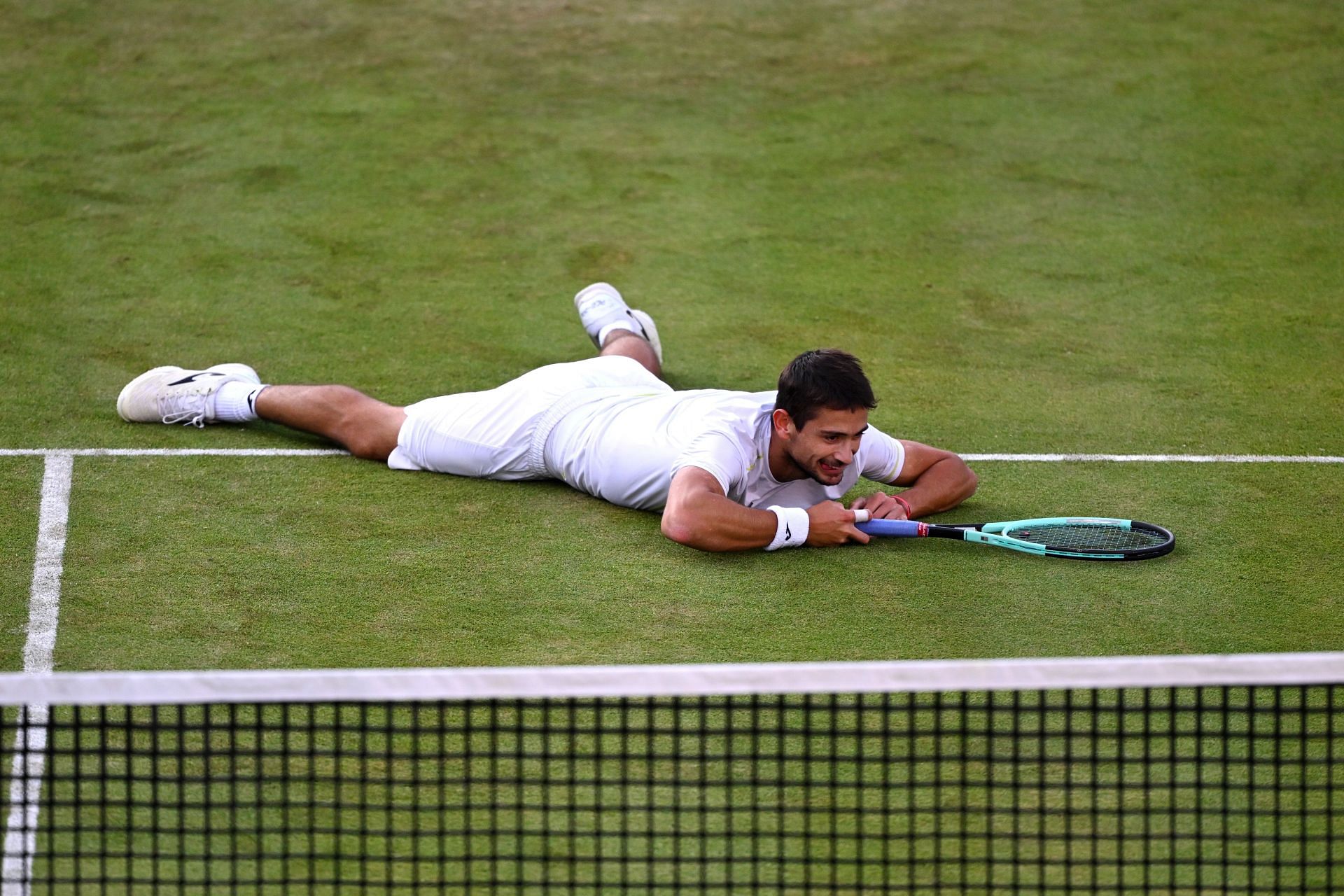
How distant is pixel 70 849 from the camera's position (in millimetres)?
4004

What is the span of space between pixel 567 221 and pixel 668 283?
1.18m

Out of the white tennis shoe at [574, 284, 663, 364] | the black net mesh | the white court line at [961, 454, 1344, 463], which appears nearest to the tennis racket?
the white court line at [961, 454, 1344, 463]

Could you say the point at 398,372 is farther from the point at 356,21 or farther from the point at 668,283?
the point at 356,21

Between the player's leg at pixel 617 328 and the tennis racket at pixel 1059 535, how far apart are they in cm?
176

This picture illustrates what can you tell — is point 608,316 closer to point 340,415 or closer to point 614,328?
point 614,328

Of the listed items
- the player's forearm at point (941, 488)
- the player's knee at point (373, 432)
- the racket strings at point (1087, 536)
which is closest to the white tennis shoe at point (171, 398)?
the player's knee at point (373, 432)

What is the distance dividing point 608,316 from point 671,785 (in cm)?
374

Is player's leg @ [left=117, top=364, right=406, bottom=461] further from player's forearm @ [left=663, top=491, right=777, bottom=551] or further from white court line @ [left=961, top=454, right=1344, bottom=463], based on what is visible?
white court line @ [left=961, top=454, right=1344, bottom=463]

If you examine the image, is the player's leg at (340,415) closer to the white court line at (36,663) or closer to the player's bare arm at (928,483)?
the white court line at (36,663)

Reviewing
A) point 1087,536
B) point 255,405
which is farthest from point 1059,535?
point 255,405

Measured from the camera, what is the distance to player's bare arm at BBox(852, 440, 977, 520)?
5996 mm

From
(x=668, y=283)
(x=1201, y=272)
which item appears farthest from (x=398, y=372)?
(x=1201, y=272)

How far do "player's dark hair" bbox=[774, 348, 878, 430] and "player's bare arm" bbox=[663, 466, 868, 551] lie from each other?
0.38 m

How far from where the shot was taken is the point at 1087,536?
591 centimetres
